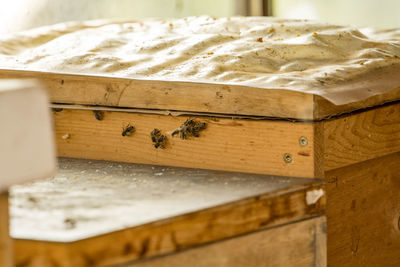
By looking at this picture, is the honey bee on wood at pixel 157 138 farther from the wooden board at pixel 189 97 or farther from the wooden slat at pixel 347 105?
the wooden slat at pixel 347 105

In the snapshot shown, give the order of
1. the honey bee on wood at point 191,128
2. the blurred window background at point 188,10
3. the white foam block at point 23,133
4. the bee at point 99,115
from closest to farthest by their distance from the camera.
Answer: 1. the white foam block at point 23,133
2. the honey bee on wood at point 191,128
3. the bee at point 99,115
4. the blurred window background at point 188,10

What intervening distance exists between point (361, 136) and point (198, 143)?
43 cm

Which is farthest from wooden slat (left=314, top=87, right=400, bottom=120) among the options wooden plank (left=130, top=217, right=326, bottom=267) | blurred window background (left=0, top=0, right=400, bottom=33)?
blurred window background (left=0, top=0, right=400, bottom=33)

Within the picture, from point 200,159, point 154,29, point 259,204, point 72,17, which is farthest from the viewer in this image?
point 72,17

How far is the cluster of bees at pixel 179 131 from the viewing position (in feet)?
6.26

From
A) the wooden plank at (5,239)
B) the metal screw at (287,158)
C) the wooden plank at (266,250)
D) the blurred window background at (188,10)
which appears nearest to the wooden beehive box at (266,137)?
the metal screw at (287,158)

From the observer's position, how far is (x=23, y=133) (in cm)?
108

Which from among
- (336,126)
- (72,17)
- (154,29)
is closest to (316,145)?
(336,126)

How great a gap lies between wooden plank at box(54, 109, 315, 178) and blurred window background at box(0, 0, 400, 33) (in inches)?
70.5

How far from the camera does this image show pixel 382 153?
205cm

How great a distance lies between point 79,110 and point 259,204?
2.24 ft

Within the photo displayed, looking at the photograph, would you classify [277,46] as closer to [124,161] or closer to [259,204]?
[124,161]

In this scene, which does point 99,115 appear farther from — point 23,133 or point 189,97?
point 23,133

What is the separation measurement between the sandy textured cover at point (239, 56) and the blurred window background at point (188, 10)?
3.74 feet
